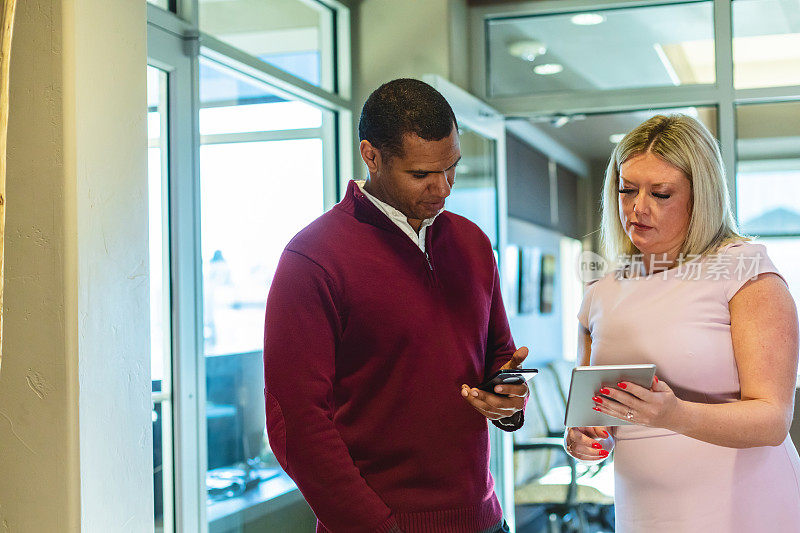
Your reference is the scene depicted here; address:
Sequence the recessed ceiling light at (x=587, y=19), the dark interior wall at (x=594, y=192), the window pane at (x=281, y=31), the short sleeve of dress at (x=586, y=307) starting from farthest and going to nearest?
the dark interior wall at (x=594, y=192) → the recessed ceiling light at (x=587, y=19) → the window pane at (x=281, y=31) → the short sleeve of dress at (x=586, y=307)

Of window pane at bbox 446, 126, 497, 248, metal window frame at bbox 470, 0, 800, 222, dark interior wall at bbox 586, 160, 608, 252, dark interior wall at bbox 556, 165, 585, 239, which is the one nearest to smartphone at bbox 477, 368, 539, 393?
window pane at bbox 446, 126, 497, 248

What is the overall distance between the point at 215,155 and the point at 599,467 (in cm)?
297

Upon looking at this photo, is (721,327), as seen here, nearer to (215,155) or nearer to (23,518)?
(23,518)

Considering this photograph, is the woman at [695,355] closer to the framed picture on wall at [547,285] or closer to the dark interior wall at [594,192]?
the framed picture on wall at [547,285]

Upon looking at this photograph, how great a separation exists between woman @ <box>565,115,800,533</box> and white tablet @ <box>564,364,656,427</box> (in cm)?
2

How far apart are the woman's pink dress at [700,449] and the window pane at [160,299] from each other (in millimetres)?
1501

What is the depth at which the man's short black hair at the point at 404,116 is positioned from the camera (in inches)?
56.7

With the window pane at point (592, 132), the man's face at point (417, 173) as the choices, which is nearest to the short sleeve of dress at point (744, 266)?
the man's face at point (417, 173)

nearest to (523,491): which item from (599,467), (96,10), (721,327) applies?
(599,467)

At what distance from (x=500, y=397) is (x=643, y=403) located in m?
0.23

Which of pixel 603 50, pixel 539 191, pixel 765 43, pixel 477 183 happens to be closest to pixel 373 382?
pixel 477 183

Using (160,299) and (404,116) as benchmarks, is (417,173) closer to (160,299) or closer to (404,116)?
(404,116)

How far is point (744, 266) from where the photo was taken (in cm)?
150

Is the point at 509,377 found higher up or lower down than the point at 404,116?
lower down
